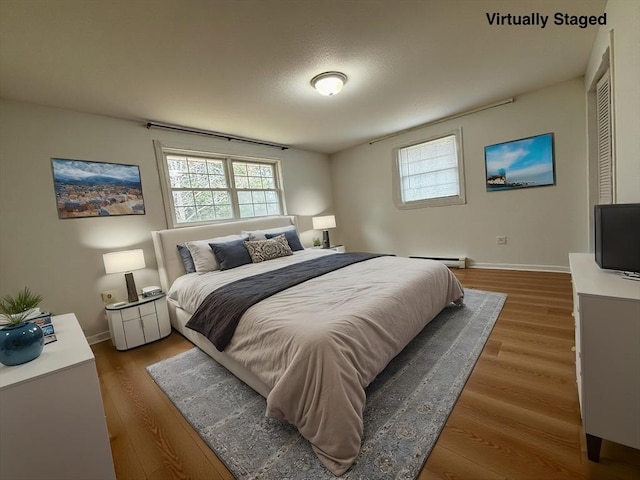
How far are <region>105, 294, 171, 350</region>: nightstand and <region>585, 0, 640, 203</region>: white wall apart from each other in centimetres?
393

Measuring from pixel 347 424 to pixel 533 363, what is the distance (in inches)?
56.2

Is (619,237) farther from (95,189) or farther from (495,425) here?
(95,189)

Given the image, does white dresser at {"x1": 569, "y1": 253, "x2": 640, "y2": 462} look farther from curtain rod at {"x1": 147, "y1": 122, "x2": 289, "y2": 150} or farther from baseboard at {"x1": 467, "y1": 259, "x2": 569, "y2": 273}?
curtain rod at {"x1": 147, "y1": 122, "x2": 289, "y2": 150}

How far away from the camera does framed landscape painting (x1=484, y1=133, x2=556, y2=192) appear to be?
136 inches

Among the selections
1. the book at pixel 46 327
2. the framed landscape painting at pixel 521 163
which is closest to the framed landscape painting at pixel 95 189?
the book at pixel 46 327

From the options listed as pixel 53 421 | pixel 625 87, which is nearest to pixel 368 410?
pixel 53 421

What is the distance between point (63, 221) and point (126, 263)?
78 cm

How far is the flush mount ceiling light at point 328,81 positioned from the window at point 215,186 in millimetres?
2030

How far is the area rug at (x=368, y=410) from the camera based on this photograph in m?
1.17

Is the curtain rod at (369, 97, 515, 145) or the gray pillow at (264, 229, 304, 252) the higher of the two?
the curtain rod at (369, 97, 515, 145)

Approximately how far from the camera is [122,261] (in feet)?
8.56

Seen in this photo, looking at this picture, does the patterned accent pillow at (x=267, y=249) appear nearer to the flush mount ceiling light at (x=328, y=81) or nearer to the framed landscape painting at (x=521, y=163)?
the flush mount ceiling light at (x=328, y=81)

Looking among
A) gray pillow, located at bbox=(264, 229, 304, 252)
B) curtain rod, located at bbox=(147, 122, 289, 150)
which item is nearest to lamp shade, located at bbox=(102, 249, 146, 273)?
gray pillow, located at bbox=(264, 229, 304, 252)

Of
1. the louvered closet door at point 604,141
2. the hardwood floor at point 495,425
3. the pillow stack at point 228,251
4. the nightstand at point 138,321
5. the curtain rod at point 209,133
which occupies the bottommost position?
the hardwood floor at point 495,425
